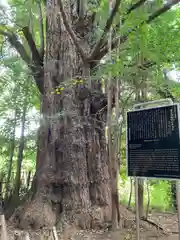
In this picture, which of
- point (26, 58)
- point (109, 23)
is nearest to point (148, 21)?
point (109, 23)

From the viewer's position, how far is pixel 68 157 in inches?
188

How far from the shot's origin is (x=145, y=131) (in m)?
3.29

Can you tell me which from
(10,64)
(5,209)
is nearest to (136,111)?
(10,64)

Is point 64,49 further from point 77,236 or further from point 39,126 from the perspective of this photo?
point 77,236

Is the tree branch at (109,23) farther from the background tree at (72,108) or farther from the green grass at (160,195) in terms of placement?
the green grass at (160,195)

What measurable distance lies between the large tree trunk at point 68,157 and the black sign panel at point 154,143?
5.10ft

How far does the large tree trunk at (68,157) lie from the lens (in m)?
4.51

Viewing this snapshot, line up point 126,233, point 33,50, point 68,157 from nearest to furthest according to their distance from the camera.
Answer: point 126,233, point 68,157, point 33,50

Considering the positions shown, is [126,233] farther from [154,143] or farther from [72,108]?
[72,108]

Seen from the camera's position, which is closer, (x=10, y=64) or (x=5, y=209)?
(x=10, y=64)

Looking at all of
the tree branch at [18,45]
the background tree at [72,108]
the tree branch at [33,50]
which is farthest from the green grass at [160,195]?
the tree branch at [18,45]

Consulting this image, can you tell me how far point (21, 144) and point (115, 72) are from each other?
3101 mm

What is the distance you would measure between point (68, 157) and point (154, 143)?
203cm

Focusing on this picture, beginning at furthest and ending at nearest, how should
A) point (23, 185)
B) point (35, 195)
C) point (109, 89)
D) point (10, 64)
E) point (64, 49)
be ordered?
point (23, 185) → point (64, 49) → point (10, 64) → point (35, 195) → point (109, 89)
